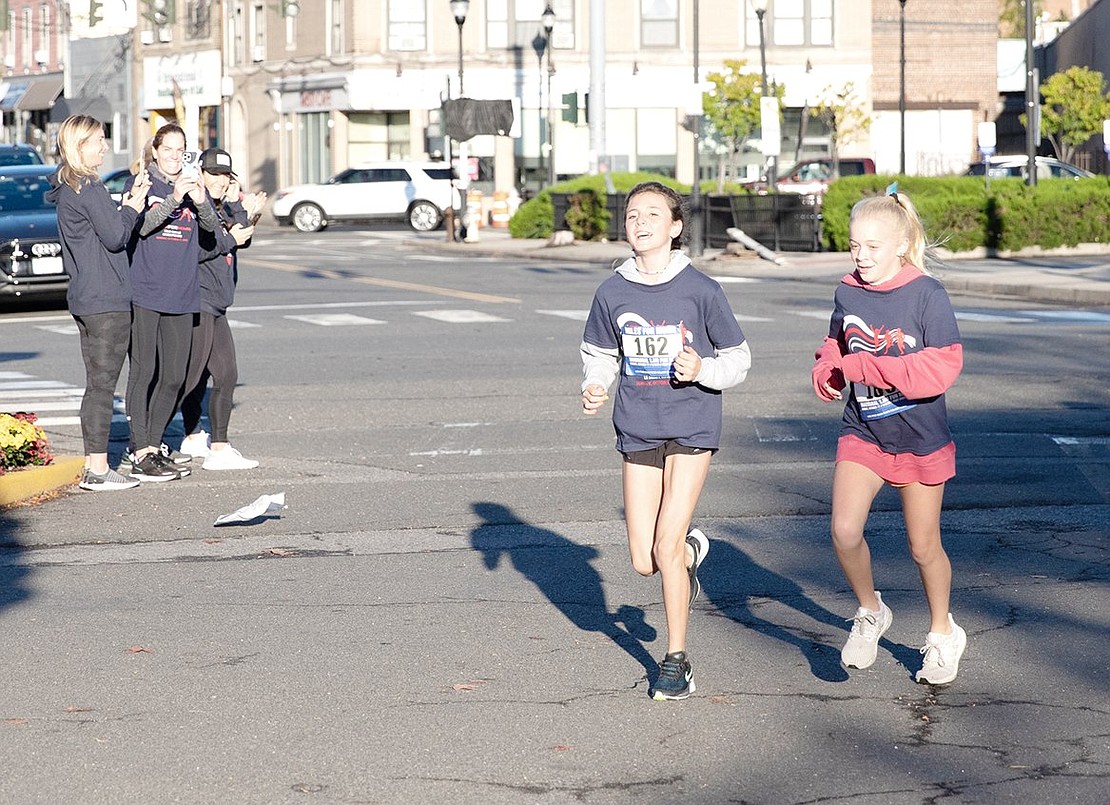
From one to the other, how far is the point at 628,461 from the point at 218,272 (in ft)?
17.0

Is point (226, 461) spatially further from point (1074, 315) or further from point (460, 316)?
point (1074, 315)

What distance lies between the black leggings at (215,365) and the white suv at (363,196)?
120ft

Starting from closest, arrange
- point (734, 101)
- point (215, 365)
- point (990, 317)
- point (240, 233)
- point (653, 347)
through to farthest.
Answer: point (653, 347) → point (215, 365) → point (240, 233) → point (990, 317) → point (734, 101)

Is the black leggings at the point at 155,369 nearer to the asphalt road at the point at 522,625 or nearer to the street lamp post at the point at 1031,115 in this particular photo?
the asphalt road at the point at 522,625

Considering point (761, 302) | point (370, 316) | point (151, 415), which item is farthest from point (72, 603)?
point (761, 302)

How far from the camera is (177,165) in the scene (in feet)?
32.0

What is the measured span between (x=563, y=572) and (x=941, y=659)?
7.33ft

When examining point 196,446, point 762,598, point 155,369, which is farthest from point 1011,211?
point 762,598

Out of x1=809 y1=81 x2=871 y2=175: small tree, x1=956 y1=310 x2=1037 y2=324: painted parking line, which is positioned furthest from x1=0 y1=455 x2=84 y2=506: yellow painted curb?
x1=809 y1=81 x2=871 y2=175: small tree

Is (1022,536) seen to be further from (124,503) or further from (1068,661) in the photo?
(124,503)

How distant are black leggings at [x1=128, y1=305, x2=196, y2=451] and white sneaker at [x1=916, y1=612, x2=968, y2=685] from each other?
542cm

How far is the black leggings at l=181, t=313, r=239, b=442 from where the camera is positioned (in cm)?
1042

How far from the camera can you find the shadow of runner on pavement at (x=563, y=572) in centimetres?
662

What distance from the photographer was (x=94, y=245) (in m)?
9.52
